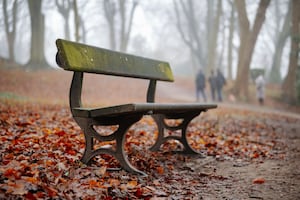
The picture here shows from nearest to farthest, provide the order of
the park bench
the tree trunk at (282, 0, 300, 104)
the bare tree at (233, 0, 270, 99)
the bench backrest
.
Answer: the park bench < the bench backrest < the bare tree at (233, 0, 270, 99) < the tree trunk at (282, 0, 300, 104)

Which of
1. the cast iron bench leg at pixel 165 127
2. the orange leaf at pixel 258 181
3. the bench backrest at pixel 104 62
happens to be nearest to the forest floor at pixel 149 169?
the orange leaf at pixel 258 181

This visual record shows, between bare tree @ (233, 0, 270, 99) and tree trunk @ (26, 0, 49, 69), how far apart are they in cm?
1178

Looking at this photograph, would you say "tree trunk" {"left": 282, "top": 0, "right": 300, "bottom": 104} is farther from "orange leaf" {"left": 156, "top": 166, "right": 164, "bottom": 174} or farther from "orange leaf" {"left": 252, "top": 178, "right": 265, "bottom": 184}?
"orange leaf" {"left": 156, "top": 166, "right": 164, "bottom": 174}

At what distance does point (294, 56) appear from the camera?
17109 millimetres

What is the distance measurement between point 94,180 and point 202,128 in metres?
4.43

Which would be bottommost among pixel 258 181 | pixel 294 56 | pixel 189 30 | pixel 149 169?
pixel 258 181

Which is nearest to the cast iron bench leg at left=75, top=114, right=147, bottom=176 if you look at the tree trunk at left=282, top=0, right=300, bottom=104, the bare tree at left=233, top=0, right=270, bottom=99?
the bare tree at left=233, top=0, right=270, bottom=99

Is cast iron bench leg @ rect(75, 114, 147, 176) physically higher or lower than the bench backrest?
lower

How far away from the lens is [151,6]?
36000 millimetres

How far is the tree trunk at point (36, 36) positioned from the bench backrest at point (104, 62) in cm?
1816

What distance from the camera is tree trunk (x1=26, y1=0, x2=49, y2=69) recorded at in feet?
68.7

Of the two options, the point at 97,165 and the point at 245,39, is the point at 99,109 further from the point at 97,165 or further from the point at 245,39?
the point at 245,39

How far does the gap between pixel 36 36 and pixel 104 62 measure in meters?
19.4

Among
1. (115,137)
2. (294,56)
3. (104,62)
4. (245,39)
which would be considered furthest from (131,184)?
(294,56)
